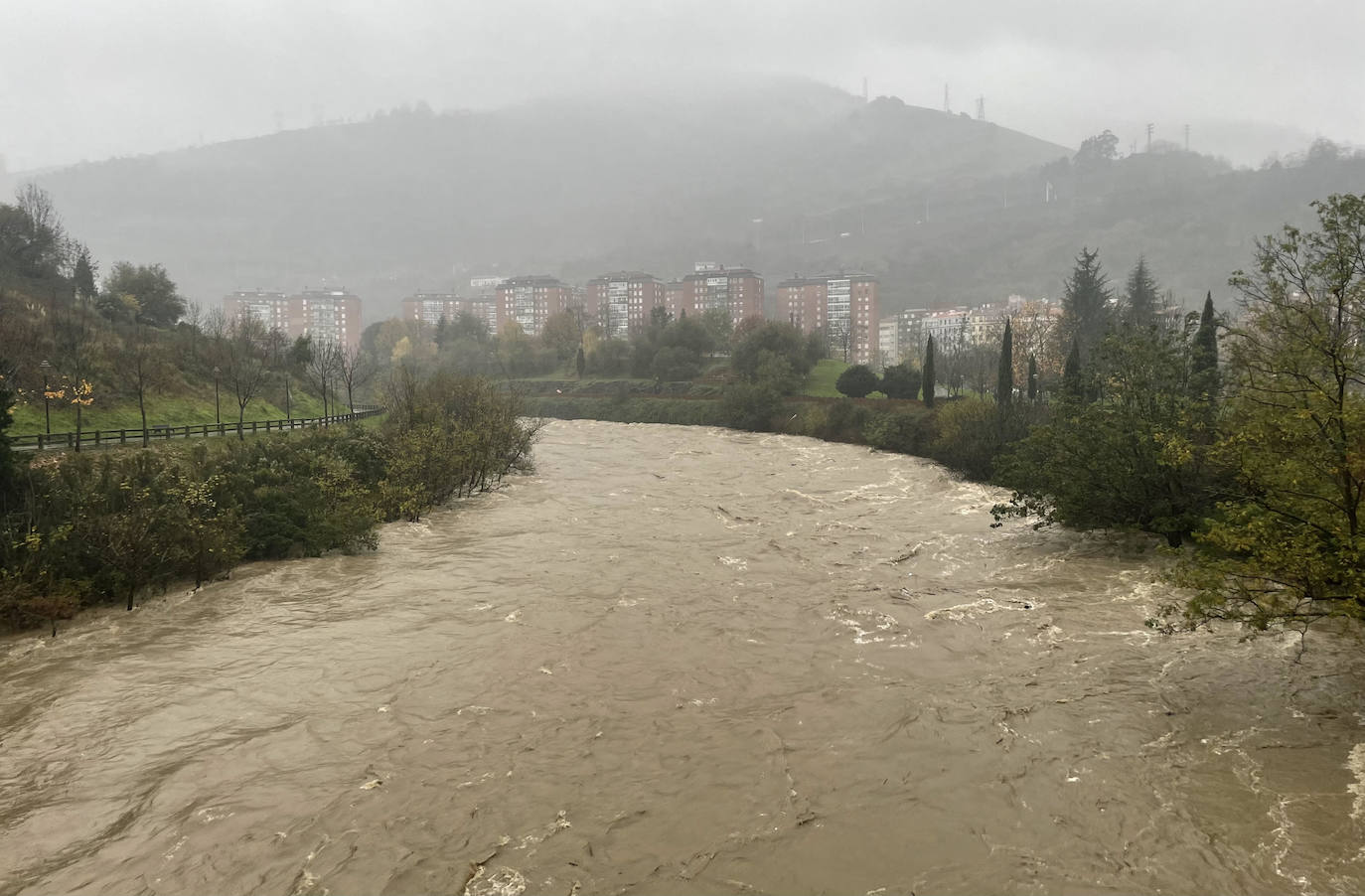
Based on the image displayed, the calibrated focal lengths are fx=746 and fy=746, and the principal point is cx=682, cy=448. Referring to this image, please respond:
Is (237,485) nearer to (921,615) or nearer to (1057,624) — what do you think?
(921,615)

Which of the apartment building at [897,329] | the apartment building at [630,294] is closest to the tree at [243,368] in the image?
the apartment building at [630,294]

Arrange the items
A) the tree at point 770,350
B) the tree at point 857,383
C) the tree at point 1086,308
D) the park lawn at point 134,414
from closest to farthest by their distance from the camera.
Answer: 1. the park lawn at point 134,414
2. the tree at point 857,383
3. the tree at point 1086,308
4. the tree at point 770,350

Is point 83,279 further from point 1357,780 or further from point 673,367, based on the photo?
point 1357,780

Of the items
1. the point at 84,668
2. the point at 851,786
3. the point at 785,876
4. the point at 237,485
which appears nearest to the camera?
the point at 785,876

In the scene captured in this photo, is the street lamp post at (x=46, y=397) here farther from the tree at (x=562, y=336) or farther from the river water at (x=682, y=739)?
the tree at (x=562, y=336)

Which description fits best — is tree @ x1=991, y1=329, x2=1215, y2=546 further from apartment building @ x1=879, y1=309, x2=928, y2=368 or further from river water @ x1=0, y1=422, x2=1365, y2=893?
apartment building @ x1=879, y1=309, x2=928, y2=368

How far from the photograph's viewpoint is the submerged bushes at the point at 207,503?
18234 millimetres

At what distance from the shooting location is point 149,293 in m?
64.2

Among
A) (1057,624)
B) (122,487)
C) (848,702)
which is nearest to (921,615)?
(1057,624)

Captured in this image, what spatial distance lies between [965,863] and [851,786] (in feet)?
6.12

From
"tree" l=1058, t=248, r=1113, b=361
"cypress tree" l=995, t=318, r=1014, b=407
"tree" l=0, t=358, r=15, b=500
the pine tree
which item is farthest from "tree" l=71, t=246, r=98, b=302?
"tree" l=1058, t=248, r=1113, b=361

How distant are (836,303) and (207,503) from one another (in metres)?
168

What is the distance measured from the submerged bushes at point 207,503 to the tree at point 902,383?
39023 millimetres

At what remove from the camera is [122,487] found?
67.9ft
